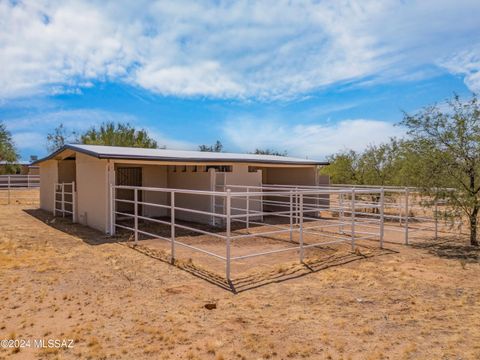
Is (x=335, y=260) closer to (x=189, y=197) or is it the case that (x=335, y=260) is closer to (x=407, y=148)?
(x=407, y=148)

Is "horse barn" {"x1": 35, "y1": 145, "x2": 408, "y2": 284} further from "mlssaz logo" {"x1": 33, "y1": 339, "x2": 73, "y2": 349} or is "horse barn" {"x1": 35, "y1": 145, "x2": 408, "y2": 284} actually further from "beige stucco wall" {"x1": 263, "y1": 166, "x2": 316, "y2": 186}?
"mlssaz logo" {"x1": 33, "y1": 339, "x2": 73, "y2": 349}

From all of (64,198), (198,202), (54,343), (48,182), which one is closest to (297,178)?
(198,202)

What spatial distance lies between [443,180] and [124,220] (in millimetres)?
9558

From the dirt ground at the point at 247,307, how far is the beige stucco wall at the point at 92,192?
290 cm

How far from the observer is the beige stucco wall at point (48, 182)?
14.8 metres

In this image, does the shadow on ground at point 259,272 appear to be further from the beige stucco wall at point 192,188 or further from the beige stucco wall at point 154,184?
the beige stucco wall at point 154,184

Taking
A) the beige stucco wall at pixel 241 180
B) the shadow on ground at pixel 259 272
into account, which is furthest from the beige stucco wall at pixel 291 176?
the shadow on ground at pixel 259 272

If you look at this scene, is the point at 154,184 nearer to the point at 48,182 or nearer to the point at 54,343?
the point at 48,182

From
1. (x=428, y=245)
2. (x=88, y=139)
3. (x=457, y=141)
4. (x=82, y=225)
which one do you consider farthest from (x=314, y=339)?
(x=88, y=139)

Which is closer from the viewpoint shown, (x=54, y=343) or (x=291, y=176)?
(x=54, y=343)

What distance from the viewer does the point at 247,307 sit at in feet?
14.6

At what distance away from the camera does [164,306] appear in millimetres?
4480

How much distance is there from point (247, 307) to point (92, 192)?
25.9 feet

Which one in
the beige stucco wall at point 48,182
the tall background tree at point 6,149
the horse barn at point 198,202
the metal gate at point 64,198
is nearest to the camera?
the horse barn at point 198,202
